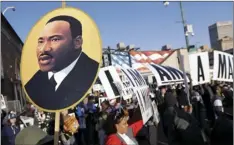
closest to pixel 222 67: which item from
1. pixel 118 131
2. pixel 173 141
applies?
pixel 173 141

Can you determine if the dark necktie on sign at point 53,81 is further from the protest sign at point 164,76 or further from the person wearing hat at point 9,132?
the protest sign at point 164,76

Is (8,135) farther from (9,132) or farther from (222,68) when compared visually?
(222,68)

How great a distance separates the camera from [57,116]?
330 cm

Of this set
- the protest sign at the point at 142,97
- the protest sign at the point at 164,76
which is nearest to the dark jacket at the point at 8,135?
the protest sign at the point at 142,97

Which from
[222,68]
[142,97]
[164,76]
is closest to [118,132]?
[142,97]

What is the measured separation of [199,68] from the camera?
34.8ft

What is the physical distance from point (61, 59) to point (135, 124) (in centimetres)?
195

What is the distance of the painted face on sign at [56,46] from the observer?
327 cm

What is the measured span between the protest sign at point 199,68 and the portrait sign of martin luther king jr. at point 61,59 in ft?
24.0

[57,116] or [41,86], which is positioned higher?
[41,86]

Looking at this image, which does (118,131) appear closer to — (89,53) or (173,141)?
(89,53)

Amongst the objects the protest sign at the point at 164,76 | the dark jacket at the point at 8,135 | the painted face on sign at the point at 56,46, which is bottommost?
the dark jacket at the point at 8,135

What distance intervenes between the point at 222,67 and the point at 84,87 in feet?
24.1

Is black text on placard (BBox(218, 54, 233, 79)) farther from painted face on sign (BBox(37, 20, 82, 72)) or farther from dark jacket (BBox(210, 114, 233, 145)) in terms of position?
painted face on sign (BBox(37, 20, 82, 72))
